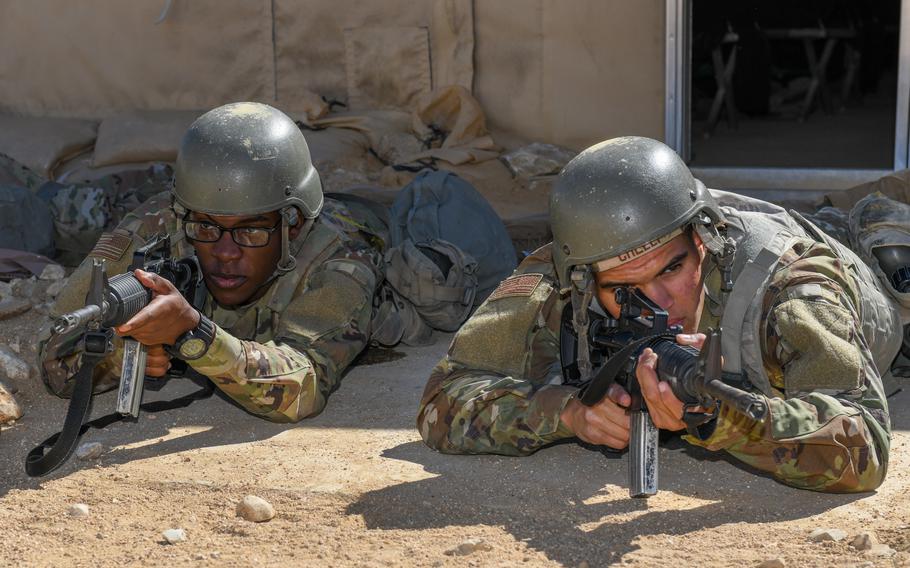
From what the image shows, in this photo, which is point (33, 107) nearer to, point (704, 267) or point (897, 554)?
point (704, 267)

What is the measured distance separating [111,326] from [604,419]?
137cm

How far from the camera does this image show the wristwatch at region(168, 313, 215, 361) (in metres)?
3.69

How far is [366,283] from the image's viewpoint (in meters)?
4.54

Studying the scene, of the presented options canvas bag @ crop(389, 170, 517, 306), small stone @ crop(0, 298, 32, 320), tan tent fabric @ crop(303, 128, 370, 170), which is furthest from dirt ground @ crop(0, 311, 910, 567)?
tan tent fabric @ crop(303, 128, 370, 170)

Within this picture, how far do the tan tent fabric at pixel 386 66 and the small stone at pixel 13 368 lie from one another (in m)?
3.27

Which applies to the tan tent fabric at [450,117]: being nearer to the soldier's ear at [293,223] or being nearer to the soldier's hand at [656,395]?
the soldier's ear at [293,223]

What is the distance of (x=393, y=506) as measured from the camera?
11.3ft

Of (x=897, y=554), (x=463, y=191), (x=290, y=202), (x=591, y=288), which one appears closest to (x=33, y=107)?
(x=463, y=191)

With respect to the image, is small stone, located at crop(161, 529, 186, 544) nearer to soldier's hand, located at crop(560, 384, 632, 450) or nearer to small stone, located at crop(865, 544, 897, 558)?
soldier's hand, located at crop(560, 384, 632, 450)

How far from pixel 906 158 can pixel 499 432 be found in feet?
13.1

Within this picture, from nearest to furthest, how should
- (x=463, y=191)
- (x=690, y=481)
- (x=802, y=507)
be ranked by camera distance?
(x=802, y=507), (x=690, y=481), (x=463, y=191)

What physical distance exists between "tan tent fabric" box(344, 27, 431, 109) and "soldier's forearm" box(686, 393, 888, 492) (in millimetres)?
4691

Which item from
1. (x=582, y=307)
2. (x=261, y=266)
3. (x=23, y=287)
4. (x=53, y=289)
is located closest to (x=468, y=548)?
(x=582, y=307)

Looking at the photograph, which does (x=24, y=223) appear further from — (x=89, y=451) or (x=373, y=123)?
(x=89, y=451)
